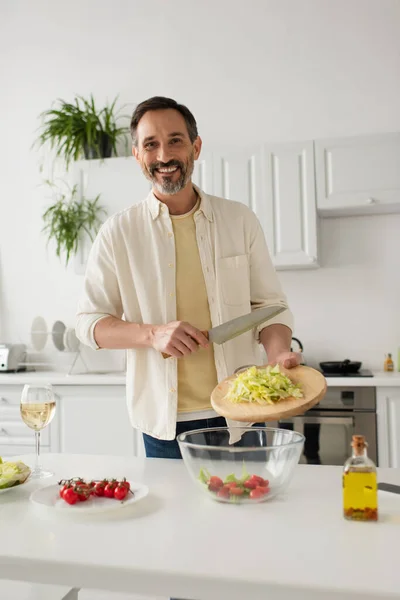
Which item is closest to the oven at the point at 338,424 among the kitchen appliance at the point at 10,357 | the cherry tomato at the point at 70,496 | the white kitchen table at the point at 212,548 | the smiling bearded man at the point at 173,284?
the smiling bearded man at the point at 173,284

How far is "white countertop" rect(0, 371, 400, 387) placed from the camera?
3188mm

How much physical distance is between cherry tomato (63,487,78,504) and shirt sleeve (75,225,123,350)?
804mm

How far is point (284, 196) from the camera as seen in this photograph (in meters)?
3.54

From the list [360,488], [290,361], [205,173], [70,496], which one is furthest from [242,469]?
[205,173]

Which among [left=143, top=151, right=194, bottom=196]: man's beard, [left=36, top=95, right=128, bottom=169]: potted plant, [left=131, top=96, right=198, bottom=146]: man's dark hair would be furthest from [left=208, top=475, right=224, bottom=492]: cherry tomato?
[left=36, top=95, right=128, bottom=169]: potted plant

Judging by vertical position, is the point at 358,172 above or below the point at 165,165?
above

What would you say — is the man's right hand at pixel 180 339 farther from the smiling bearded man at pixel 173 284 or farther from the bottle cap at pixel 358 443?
the bottle cap at pixel 358 443

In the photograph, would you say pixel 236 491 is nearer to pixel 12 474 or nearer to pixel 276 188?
pixel 12 474

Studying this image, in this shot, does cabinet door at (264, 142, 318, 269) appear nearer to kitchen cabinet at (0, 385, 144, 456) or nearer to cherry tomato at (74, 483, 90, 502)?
kitchen cabinet at (0, 385, 144, 456)

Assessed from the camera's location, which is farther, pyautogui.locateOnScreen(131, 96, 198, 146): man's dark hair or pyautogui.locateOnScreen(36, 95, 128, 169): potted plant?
pyautogui.locateOnScreen(36, 95, 128, 169): potted plant

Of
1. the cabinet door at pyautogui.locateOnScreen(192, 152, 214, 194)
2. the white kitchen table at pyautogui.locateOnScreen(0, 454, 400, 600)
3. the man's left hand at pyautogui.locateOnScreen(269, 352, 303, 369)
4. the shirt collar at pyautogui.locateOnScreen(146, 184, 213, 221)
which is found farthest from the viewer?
the cabinet door at pyautogui.locateOnScreen(192, 152, 214, 194)

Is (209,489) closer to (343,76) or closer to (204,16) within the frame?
(343,76)

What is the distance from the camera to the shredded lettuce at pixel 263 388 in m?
1.42

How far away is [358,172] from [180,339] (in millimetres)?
2150
